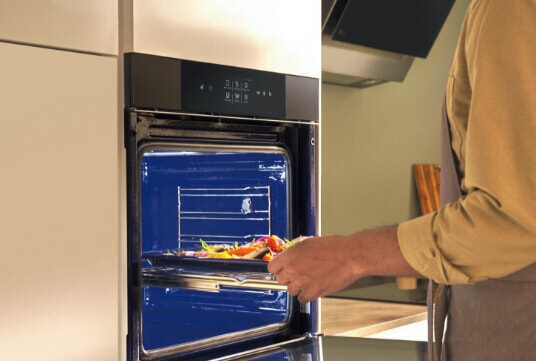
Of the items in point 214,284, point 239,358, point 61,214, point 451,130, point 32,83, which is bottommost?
point 239,358

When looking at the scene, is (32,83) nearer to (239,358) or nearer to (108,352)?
(108,352)

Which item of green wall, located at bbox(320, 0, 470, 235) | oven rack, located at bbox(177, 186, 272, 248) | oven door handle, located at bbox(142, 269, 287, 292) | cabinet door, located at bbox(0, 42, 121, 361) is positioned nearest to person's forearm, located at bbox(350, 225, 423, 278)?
oven door handle, located at bbox(142, 269, 287, 292)

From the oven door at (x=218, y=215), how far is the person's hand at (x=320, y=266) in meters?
0.58

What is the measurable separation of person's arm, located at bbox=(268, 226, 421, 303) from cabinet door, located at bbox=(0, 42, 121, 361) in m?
0.50

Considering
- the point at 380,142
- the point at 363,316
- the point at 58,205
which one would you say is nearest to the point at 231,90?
the point at 58,205

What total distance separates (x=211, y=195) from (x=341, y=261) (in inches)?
38.6

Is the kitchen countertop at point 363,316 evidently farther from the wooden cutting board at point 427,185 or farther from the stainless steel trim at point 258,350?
the wooden cutting board at point 427,185

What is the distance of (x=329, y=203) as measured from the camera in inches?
133

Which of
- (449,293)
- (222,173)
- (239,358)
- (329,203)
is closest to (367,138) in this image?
(329,203)

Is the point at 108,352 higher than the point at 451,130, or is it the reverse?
the point at 451,130

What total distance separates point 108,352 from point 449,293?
63 cm

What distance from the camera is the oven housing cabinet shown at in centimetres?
143

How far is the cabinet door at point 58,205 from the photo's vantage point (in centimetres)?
123

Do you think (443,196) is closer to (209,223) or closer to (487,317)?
(487,317)
